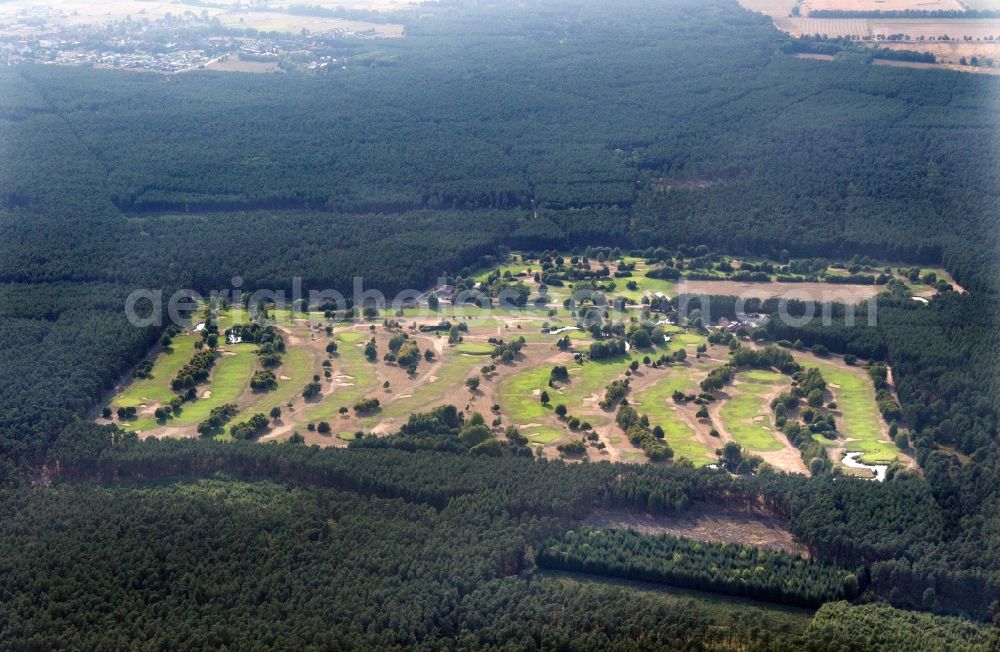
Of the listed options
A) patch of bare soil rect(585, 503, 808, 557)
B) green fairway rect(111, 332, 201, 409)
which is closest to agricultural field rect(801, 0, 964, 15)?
green fairway rect(111, 332, 201, 409)

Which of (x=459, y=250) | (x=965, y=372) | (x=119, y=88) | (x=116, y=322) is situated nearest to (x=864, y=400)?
(x=965, y=372)

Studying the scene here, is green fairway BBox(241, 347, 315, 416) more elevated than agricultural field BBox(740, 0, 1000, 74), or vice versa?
agricultural field BBox(740, 0, 1000, 74)

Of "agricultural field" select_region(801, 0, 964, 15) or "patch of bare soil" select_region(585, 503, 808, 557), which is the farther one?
"agricultural field" select_region(801, 0, 964, 15)

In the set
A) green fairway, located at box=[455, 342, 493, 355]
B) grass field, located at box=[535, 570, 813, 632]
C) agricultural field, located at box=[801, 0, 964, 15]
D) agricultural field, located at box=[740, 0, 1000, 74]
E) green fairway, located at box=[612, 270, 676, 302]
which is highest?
agricultural field, located at box=[801, 0, 964, 15]

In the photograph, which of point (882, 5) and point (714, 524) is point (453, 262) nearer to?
point (714, 524)

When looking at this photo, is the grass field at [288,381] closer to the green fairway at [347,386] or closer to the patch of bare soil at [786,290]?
the green fairway at [347,386]

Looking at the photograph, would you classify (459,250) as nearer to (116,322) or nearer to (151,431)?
(116,322)

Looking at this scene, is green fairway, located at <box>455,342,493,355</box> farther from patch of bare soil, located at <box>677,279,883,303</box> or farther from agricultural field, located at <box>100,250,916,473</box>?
patch of bare soil, located at <box>677,279,883,303</box>

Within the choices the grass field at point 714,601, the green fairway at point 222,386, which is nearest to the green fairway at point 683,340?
the green fairway at point 222,386

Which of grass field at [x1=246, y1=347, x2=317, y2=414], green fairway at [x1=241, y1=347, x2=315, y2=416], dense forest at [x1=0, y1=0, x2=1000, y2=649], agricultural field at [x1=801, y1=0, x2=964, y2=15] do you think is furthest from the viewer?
agricultural field at [x1=801, y1=0, x2=964, y2=15]
